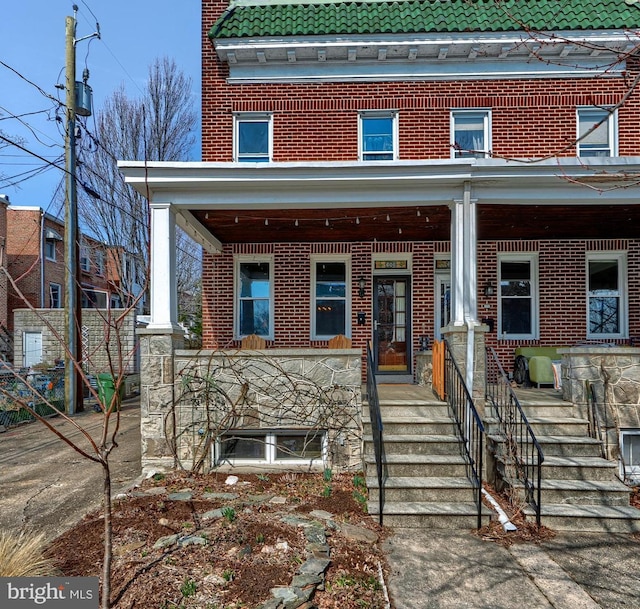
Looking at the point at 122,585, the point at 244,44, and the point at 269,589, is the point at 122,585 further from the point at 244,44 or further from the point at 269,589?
the point at 244,44

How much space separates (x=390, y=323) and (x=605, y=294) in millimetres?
4419

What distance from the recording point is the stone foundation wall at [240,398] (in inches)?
250

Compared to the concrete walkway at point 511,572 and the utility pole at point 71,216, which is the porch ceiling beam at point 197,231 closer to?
the utility pole at point 71,216

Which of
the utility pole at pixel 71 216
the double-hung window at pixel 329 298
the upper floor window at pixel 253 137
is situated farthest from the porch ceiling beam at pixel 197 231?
the utility pole at pixel 71 216

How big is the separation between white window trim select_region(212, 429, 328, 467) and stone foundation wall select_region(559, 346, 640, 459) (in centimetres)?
354

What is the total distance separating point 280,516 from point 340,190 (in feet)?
14.4

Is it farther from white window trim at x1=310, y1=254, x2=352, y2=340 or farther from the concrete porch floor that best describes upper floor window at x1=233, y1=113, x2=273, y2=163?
the concrete porch floor

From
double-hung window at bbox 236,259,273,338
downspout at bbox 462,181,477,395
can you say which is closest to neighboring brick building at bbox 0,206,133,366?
double-hung window at bbox 236,259,273,338

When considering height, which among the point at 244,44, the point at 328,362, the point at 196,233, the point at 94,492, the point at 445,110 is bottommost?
the point at 94,492

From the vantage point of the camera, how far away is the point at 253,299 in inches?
387

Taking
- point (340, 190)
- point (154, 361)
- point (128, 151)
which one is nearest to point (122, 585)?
point (154, 361)

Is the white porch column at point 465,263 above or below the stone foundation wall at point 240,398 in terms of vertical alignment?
above

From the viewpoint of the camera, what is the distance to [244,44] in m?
9.28

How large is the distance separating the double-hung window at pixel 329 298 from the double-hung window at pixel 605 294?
16.4ft
